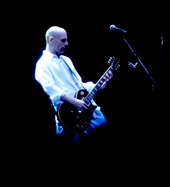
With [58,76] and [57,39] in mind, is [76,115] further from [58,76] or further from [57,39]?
[57,39]

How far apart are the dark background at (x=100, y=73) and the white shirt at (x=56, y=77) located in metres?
0.22

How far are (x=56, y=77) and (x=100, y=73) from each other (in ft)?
3.90

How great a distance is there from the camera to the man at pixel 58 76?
1766 millimetres

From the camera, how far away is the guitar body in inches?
70.1

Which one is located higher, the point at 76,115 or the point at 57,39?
the point at 57,39

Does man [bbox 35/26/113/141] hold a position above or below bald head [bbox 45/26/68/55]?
below

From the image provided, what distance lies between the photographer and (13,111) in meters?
2.05

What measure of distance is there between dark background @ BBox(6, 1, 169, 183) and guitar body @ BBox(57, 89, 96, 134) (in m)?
0.25

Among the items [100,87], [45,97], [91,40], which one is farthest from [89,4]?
[45,97]

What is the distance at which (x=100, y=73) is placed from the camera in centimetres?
296

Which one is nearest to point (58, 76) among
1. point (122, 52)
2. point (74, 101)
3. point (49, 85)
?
point (49, 85)

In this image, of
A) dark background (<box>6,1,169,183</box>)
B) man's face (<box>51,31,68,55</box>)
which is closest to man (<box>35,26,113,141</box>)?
man's face (<box>51,31,68,55</box>)

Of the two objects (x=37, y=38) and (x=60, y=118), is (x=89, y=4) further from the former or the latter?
(x=60, y=118)

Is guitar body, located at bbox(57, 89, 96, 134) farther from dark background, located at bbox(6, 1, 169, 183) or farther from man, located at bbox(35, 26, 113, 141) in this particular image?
dark background, located at bbox(6, 1, 169, 183)
